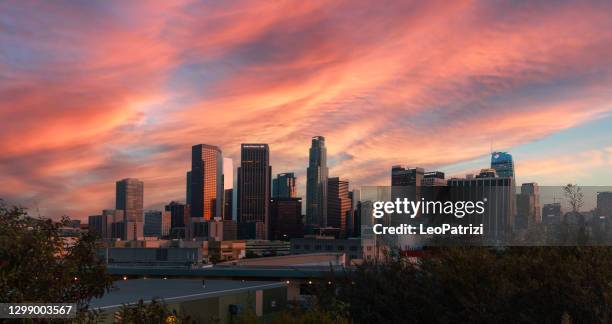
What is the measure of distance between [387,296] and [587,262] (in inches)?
276

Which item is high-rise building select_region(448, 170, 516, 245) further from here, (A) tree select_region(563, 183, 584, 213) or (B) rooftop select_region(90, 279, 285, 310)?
(B) rooftop select_region(90, 279, 285, 310)

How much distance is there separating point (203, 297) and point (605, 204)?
19161mm

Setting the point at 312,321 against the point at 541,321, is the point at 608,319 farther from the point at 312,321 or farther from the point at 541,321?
the point at 312,321

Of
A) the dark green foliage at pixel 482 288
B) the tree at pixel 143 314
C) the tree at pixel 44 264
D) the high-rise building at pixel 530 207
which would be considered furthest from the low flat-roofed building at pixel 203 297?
the tree at pixel 143 314

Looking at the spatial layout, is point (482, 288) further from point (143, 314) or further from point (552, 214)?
point (143, 314)

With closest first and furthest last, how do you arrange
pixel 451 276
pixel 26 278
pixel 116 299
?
pixel 26 278
pixel 451 276
pixel 116 299

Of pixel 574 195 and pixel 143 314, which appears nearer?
pixel 143 314

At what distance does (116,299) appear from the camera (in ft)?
94.3

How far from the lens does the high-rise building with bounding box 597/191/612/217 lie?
2738 cm

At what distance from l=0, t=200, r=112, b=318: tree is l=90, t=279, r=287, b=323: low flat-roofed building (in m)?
15.9

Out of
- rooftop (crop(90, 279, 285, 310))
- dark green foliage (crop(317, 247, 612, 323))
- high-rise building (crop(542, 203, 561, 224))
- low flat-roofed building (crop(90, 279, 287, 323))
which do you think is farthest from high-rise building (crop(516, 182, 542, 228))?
rooftop (crop(90, 279, 285, 310))

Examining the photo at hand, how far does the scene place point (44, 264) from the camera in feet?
28.1

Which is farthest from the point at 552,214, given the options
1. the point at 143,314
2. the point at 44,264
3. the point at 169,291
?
the point at 44,264

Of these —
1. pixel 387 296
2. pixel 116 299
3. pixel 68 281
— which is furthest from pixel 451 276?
pixel 68 281
